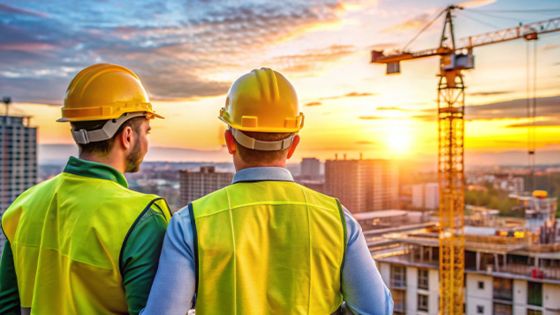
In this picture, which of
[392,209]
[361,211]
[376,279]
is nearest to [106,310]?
[376,279]

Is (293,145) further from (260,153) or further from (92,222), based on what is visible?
(92,222)

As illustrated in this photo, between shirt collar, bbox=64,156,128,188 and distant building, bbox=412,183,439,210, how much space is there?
42816mm

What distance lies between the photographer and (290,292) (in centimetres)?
143

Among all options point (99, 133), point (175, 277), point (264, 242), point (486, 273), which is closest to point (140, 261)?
point (175, 277)

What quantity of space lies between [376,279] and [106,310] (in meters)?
0.71

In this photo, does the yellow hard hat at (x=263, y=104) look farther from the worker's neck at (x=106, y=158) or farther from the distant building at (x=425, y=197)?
the distant building at (x=425, y=197)

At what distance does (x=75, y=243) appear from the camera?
155 centimetres

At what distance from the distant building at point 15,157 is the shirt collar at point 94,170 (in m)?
29.1

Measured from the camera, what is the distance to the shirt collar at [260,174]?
147 cm

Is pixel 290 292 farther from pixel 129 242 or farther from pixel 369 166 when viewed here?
pixel 369 166

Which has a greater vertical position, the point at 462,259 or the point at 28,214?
the point at 28,214

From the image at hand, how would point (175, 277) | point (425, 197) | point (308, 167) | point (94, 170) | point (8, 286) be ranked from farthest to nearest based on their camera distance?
point (425, 197), point (308, 167), point (8, 286), point (94, 170), point (175, 277)

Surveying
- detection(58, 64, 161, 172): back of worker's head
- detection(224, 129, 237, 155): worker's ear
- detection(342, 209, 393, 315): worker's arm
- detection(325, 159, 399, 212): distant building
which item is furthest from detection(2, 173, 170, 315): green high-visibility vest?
detection(325, 159, 399, 212): distant building

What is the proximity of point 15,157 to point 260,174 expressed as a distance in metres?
31.2
